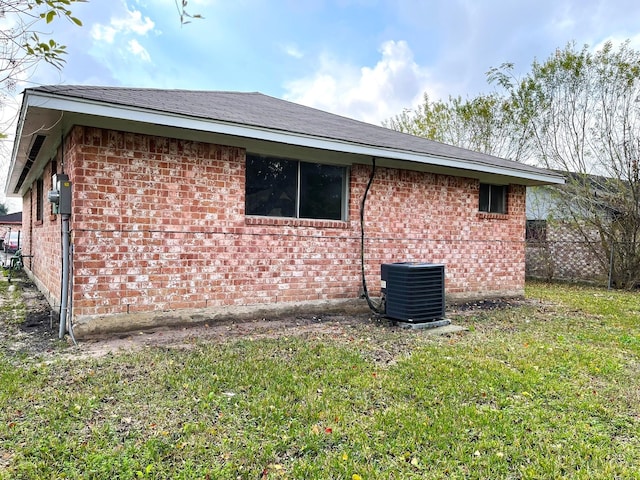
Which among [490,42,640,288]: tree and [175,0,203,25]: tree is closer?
[175,0,203,25]: tree

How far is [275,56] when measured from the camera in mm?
10023

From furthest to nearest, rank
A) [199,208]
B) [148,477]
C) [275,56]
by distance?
[275,56], [199,208], [148,477]

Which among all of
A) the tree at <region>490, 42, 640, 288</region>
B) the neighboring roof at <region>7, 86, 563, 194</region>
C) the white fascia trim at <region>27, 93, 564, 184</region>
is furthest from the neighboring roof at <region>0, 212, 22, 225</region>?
the tree at <region>490, 42, 640, 288</region>

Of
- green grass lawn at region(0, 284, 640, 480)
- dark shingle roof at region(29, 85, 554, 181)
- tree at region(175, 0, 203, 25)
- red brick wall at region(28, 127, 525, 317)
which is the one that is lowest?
green grass lawn at region(0, 284, 640, 480)

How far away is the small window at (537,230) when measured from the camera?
15820 millimetres

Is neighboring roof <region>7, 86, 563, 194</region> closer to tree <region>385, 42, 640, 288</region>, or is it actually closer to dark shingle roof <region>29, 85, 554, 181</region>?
dark shingle roof <region>29, 85, 554, 181</region>

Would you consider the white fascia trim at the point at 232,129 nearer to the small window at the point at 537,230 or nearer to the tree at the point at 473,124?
the small window at the point at 537,230

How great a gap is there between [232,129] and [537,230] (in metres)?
14.1

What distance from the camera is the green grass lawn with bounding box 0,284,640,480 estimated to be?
251cm

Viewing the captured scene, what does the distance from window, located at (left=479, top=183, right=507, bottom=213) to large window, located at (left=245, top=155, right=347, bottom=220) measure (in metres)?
3.76

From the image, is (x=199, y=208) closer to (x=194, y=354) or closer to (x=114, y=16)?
(x=194, y=354)

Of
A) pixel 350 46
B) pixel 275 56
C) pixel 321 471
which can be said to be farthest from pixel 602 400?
pixel 350 46

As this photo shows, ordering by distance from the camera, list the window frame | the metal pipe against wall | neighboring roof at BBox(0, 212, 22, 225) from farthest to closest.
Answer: neighboring roof at BBox(0, 212, 22, 225) < the window frame < the metal pipe against wall

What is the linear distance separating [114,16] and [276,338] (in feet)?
12.6
